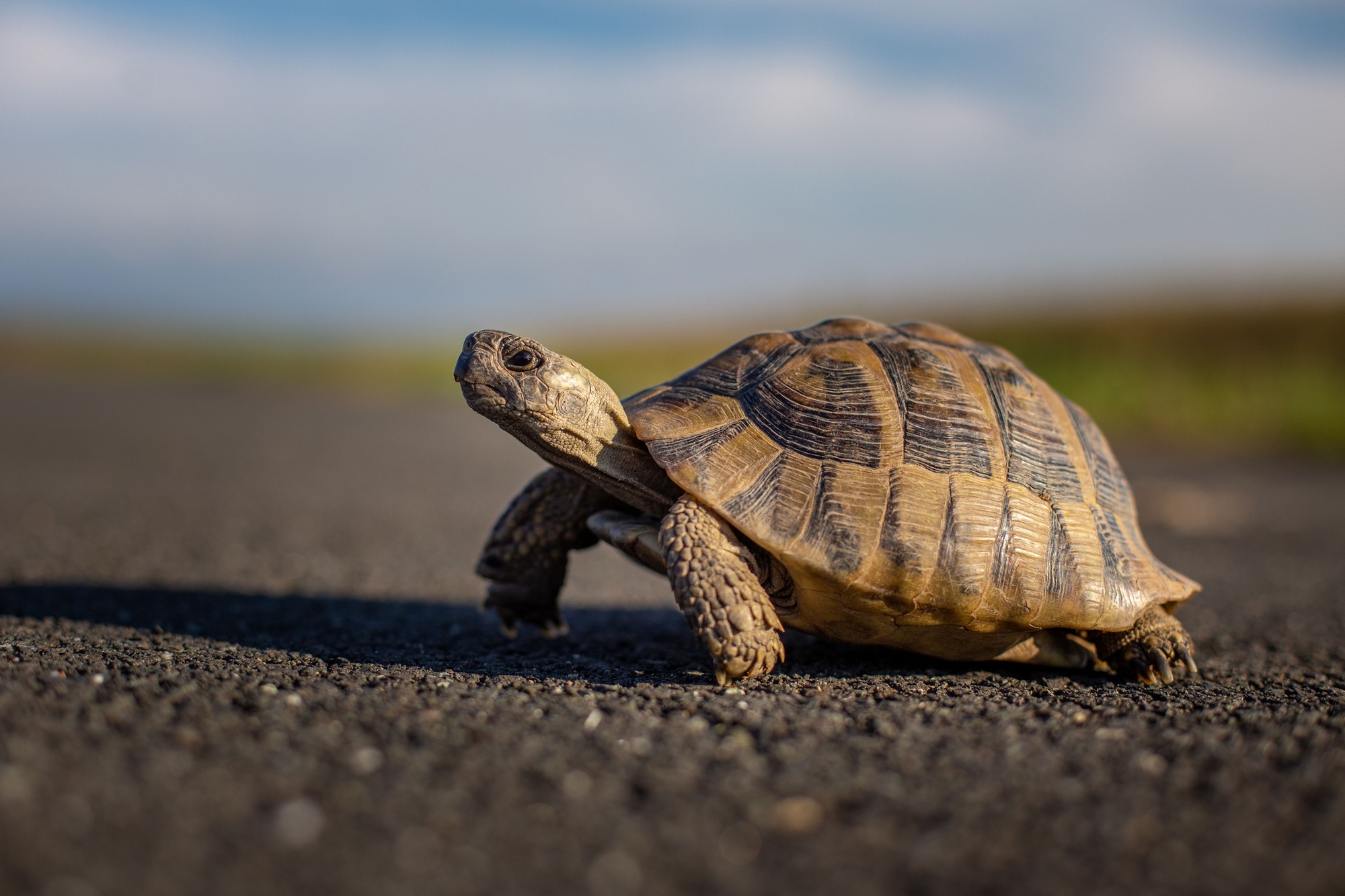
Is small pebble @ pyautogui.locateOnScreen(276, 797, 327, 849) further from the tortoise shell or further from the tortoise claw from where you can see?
the tortoise claw

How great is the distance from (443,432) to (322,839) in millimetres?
17813

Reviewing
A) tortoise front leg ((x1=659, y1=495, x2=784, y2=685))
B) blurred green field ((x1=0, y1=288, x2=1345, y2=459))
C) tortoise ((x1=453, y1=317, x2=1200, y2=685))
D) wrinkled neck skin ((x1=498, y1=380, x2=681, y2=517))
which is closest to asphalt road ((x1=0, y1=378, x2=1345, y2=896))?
tortoise front leg ((x1=659, y1=495, x2=784, y2=685))

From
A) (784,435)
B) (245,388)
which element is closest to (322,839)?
(784,435)

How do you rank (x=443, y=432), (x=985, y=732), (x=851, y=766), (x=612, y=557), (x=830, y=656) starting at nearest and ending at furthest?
1. (x=851, y=766)
2. (x=985, y=732)
3. (x=830, y=656)
4. (x=612, y=557)
5. (x=443, y=432)

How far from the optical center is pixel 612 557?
343 inches

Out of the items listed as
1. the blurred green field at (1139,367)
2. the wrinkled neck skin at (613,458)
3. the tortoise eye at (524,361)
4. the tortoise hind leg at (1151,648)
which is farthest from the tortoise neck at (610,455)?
the blurred green field at (1139,367)

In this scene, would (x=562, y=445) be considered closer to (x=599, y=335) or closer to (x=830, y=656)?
(x=830, y=656)

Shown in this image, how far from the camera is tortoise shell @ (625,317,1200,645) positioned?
139 inches

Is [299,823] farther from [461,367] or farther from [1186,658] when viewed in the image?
[1186,658]

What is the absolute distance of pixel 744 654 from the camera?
11.4 feet

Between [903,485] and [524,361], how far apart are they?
63.0 inches

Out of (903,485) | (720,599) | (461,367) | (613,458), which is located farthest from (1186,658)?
(461,367)

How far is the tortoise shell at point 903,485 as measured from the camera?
139 inches

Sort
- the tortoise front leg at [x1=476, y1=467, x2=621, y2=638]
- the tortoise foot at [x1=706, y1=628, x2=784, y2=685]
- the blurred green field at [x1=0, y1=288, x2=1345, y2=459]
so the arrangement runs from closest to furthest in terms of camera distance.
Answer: the tortoise foot at [x1=706, y1=628, x2=784, y2=685] < the tortoise front leg at [x1=476, y1=467, x2=621, y2=638] < the blurred green field at [x1=0, y1=288, x2=1345, y2=459]
